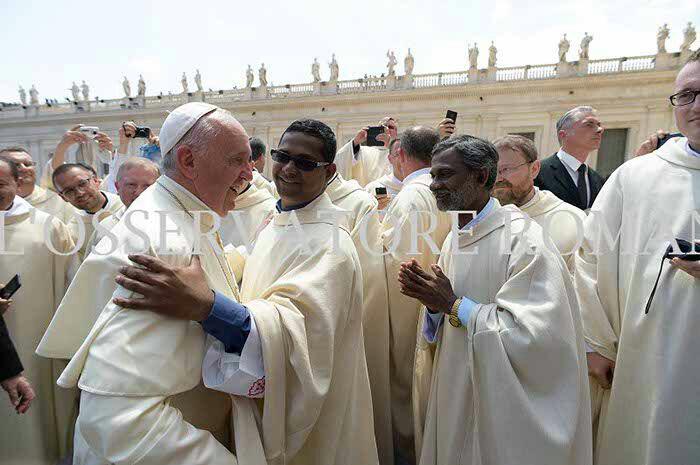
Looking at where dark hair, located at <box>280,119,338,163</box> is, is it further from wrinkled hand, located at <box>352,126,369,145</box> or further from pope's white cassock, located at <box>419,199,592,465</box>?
wrinkled hand, located at <box>352,126,369,145</box>

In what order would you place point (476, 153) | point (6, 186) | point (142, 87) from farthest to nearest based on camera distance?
point (142, 87) < point (6, 186) < point (476, 153)

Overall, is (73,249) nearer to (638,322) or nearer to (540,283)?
(540,283)

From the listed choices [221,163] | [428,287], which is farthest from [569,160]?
[221,163]

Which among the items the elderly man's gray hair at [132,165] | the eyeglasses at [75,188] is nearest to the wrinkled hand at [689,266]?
the elderly man's gray hair at [132,165]

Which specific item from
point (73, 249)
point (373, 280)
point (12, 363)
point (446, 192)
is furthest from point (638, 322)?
point (73, 249)

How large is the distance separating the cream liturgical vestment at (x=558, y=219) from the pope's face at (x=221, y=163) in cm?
228

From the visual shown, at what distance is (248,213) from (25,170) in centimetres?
232

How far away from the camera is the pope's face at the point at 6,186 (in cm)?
260

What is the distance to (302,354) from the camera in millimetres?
1527

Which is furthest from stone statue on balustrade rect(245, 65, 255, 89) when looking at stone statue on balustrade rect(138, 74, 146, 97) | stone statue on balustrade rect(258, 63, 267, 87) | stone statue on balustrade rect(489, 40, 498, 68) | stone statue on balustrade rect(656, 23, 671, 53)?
stone statue on balustrade rect(656, 23, 671, 53)

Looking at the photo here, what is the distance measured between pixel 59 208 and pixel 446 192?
4.91m

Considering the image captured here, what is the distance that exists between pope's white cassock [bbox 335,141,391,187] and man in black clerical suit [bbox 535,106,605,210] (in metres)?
2.85

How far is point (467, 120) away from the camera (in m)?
24.0

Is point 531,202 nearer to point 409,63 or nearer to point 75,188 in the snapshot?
point 75,188
